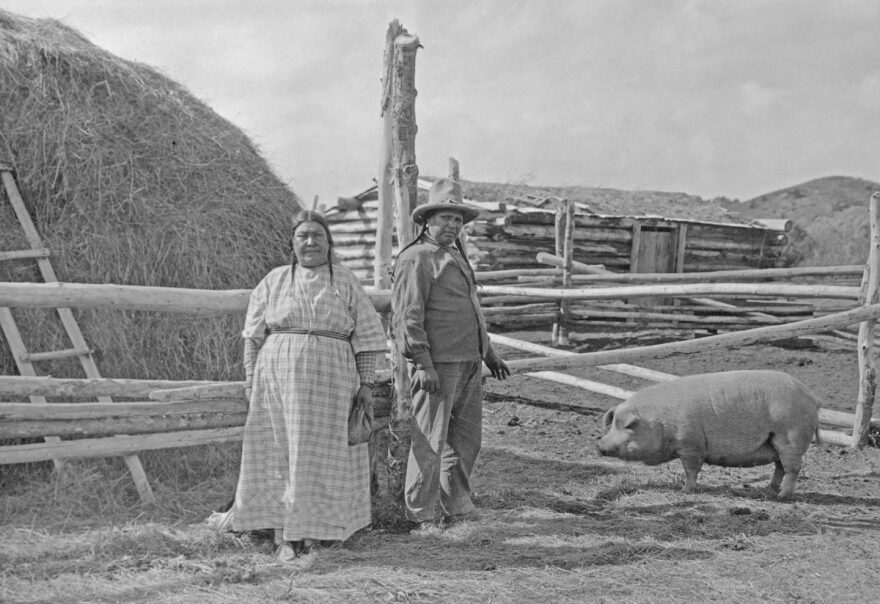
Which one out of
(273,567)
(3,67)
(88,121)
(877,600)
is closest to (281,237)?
(88,121)

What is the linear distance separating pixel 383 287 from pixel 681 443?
2150 millimetres

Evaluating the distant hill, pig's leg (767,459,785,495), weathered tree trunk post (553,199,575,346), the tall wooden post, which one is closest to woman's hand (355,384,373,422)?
the tall wooden post

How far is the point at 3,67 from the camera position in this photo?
18.0 ft

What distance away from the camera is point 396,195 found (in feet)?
16.4

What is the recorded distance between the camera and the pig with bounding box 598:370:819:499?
16.6ft

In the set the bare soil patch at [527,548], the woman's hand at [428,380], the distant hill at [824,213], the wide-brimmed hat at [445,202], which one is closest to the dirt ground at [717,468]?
the bare soil patch at [527,548]

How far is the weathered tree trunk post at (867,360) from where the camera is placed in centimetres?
623

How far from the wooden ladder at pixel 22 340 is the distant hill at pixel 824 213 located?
71.8ft

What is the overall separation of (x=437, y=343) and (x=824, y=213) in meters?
44.2

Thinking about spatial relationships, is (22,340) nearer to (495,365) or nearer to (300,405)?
(300,405)

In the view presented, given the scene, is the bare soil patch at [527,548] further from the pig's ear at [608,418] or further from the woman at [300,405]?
the pig's ear at [608,418]

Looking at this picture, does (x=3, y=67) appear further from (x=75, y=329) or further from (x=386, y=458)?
(x=386, y=458)

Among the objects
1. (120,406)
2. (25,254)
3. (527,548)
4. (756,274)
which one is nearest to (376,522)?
(527,548)

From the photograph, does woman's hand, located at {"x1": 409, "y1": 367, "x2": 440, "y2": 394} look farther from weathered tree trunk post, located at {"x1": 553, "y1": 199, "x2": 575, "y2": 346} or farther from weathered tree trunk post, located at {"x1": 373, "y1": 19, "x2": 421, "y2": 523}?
weathered tree trunk post, located at {"x1": 553, "y1": 199, "x2": 575, "y2": 346}
